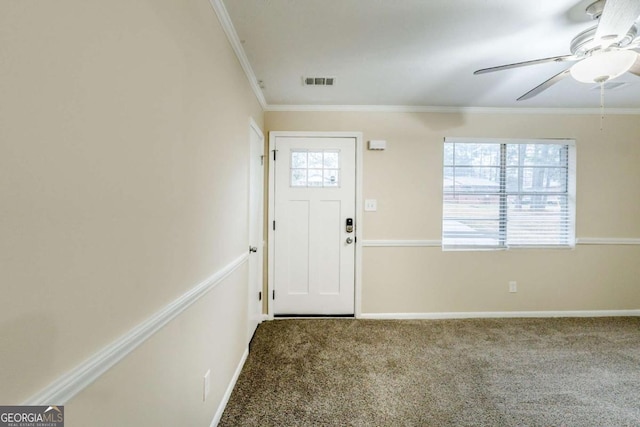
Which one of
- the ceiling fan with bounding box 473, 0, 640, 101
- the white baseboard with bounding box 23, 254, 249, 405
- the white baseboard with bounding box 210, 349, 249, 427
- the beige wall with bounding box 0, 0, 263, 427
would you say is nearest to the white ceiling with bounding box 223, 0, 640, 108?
the ceiling fan with bounding box 473, 0, 640, 101

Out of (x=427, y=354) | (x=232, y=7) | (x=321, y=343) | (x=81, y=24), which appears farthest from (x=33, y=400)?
(x=427, y=354)

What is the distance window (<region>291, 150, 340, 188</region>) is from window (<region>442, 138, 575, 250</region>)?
1.26 metres

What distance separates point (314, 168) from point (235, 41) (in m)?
1.47

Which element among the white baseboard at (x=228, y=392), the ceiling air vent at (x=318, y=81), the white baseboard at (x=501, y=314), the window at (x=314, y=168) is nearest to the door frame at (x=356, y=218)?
the window at (x=314, y=168)

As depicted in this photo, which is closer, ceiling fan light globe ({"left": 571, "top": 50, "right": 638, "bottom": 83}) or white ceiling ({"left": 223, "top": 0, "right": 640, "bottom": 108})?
ceiling fan light globe ({"left": 571, "top": 50, "right": 638, "bottom": 83})

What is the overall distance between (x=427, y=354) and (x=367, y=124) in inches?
91.0

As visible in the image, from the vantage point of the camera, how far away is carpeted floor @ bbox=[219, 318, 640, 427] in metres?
1.65

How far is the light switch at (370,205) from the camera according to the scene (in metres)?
3.02

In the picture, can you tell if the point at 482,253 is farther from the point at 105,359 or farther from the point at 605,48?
the point at 105,359

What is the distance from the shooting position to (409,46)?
1.89m

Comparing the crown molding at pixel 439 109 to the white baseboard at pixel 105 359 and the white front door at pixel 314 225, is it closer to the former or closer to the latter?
the white front door at pixel 314 225

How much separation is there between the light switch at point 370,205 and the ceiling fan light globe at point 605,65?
1822 mm

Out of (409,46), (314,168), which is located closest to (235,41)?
(409,46)

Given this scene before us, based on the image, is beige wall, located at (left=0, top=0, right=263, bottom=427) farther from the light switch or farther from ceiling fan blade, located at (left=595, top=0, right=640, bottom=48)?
the light switch
